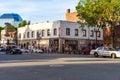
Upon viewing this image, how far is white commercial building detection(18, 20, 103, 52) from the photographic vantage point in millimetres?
77812

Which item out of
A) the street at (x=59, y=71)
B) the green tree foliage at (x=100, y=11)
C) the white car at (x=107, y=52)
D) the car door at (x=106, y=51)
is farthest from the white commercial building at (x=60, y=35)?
the street at (x=59, y=71)

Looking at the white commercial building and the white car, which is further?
the white commercial building

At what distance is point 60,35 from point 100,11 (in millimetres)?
26342

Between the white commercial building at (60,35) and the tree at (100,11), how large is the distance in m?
22.4

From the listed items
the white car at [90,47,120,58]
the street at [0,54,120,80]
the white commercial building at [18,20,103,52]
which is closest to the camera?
the street at [0,54,120,80]

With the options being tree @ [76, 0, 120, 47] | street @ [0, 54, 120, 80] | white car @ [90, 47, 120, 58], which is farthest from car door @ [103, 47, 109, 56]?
street @ [0, 54, 120, 80]

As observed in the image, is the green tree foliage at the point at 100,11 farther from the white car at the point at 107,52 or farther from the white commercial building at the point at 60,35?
the white commercial building at the point at 60,35

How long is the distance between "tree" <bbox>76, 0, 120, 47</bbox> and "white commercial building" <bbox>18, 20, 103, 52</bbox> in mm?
22415

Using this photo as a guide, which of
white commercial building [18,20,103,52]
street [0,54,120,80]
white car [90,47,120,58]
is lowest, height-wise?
street [0,54,120,80]

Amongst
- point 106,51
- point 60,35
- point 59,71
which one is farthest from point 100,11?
point 59,71

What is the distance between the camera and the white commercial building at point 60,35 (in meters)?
77.8

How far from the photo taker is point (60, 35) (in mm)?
77000

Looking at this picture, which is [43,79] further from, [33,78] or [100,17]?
[100,17]

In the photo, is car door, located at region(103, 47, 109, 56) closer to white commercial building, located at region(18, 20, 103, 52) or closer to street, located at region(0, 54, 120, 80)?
street, located at region(0, 54, 120, 80)
